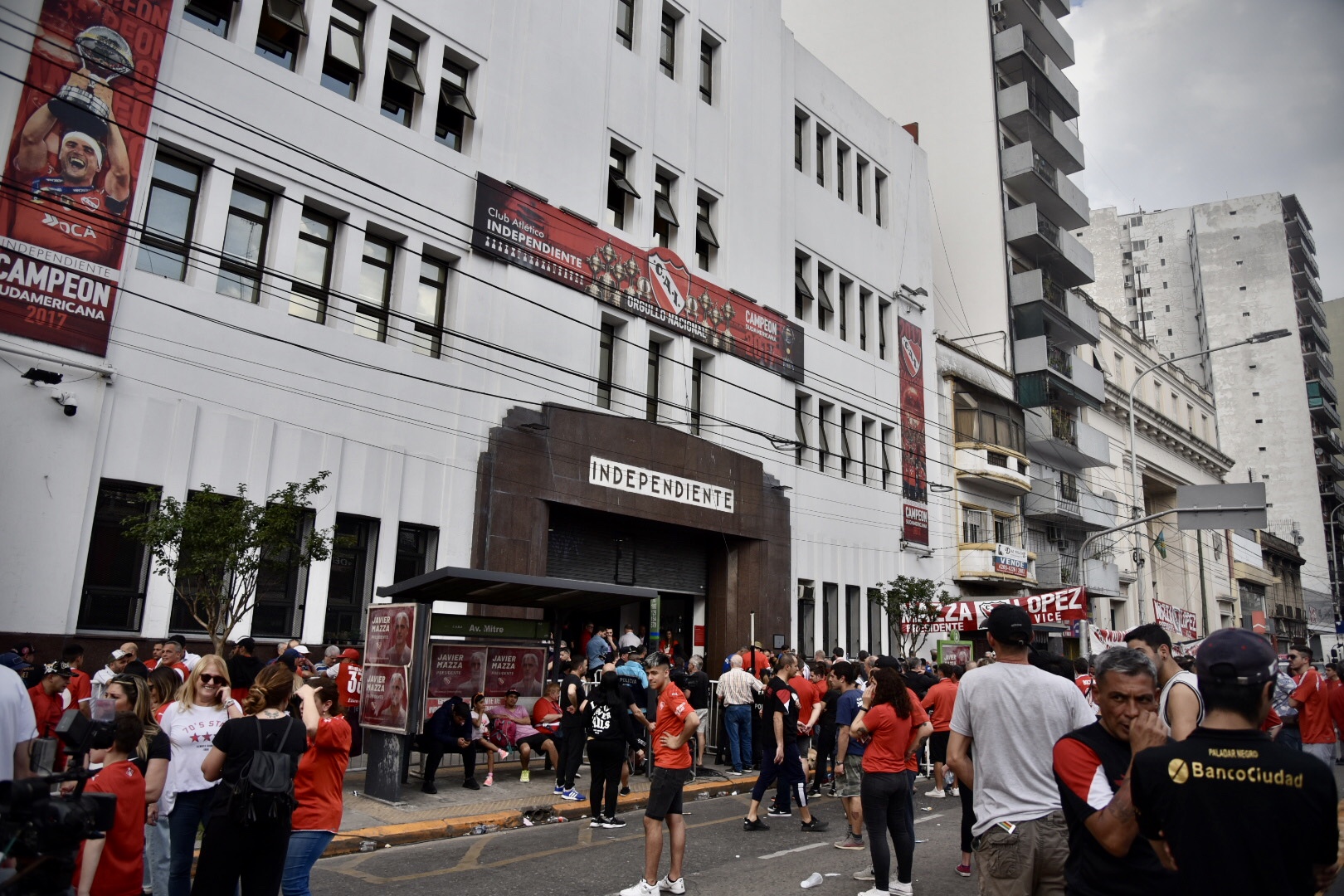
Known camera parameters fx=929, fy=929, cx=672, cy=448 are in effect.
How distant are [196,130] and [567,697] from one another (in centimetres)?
1084

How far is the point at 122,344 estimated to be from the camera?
13.8 meters

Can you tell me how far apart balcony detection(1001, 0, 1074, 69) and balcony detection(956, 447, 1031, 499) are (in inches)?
821

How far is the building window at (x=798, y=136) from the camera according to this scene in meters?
29.3

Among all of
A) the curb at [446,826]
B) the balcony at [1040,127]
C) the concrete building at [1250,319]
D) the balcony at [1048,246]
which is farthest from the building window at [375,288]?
the concrete building at [1250,319]

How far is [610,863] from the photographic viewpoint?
9.34m

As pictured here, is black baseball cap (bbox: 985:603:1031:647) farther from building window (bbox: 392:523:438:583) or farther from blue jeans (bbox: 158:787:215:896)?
building window (bbox: 392:523:438:583)

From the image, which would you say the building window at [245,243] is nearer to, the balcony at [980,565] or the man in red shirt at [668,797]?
the man in red shirt at [668,797]

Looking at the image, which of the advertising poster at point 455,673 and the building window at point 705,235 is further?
the building window at point 705,235

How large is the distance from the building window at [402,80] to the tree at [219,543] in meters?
8.76

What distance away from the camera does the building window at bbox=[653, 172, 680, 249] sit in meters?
23.7

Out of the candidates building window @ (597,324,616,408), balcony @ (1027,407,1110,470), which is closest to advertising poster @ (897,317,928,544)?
balcony @ (1027,407,1110,470)

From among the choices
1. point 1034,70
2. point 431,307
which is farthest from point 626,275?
point 1034,70

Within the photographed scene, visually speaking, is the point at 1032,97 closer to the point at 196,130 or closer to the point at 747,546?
the point at 747,546

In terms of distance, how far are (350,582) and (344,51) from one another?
9.96 m
